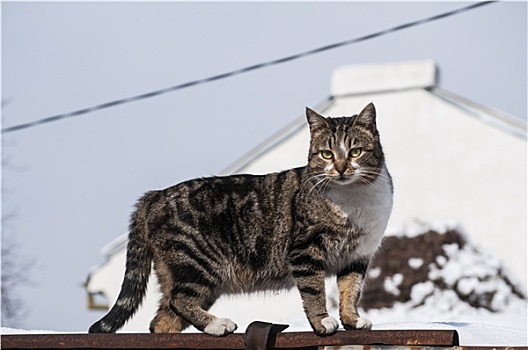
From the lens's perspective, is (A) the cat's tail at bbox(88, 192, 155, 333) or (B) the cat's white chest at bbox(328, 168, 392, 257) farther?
(A) the cat's tail at bbox(88, 192, 155, 333)

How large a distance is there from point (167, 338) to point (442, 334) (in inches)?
46.3

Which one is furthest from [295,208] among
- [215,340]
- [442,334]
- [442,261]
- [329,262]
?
[442,261]

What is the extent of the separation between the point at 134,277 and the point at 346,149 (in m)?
→ 1.31

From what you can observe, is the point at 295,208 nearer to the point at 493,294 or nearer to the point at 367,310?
the point at 367,310

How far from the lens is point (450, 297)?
10711mm

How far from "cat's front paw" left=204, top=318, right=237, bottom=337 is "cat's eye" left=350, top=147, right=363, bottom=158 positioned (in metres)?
1.10

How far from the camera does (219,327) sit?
4.98m

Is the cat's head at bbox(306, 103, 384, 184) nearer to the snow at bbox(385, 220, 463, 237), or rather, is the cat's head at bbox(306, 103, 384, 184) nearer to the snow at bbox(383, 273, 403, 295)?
the snow at bbox(383, 273, 403, 295)

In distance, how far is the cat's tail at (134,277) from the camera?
217 inches

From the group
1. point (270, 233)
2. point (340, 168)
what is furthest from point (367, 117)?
point (270, 233)

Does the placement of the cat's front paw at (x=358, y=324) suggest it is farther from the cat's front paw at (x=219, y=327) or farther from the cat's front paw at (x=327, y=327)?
the cat's front paw at (x=219, y=327)

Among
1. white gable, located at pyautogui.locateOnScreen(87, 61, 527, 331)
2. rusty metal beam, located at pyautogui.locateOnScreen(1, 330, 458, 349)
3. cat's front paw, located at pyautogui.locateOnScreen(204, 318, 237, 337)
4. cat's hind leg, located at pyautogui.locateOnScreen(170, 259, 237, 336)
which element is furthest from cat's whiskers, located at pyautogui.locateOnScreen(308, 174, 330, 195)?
white gable, located at pyautogui.locateOnScreen(87, 61, 527, 331)

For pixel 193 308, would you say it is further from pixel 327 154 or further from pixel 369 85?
pixel 369 85

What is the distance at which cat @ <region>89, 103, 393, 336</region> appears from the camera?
5.38 m
